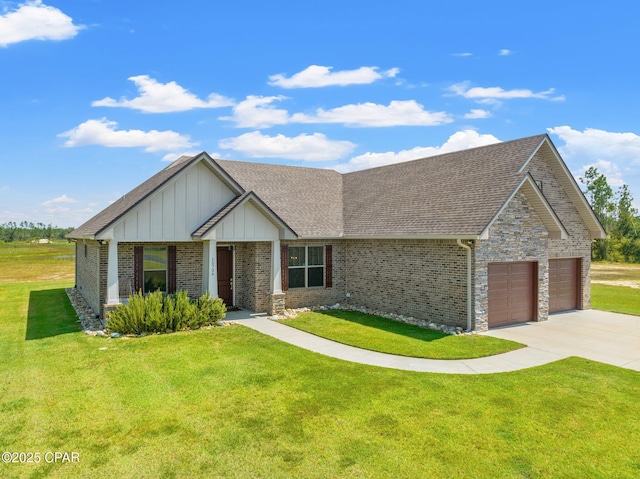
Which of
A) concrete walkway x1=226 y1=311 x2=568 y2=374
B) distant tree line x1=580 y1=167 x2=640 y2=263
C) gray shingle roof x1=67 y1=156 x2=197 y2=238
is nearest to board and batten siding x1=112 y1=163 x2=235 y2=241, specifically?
gray shingle roof x1=67 y1=156 x2=197 y2=238

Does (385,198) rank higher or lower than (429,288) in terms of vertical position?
higher

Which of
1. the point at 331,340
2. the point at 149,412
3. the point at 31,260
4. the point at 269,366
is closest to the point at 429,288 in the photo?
the point at 331,340

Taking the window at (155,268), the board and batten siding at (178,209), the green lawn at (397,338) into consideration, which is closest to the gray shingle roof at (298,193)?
the board and batten siding at (178,209)

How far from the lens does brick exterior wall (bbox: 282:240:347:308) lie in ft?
55.1

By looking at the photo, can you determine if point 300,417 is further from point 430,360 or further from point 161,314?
point 161,314

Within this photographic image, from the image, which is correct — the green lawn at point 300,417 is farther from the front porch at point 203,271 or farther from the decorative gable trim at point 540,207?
the decorative gable trim at point 540,207

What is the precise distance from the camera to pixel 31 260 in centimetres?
4522

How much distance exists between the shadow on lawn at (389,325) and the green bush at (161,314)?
4.55m

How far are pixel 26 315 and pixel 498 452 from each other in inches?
653

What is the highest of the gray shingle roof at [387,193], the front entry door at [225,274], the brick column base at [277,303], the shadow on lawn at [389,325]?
the gray shingle roof at [387,193]

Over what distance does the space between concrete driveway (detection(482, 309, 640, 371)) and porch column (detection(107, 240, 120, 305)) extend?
11.4m

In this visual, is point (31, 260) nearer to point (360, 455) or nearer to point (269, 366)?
point (269, 366)

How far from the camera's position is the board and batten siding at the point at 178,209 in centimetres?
1323

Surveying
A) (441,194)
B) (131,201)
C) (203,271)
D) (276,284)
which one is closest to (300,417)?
(203,271)
